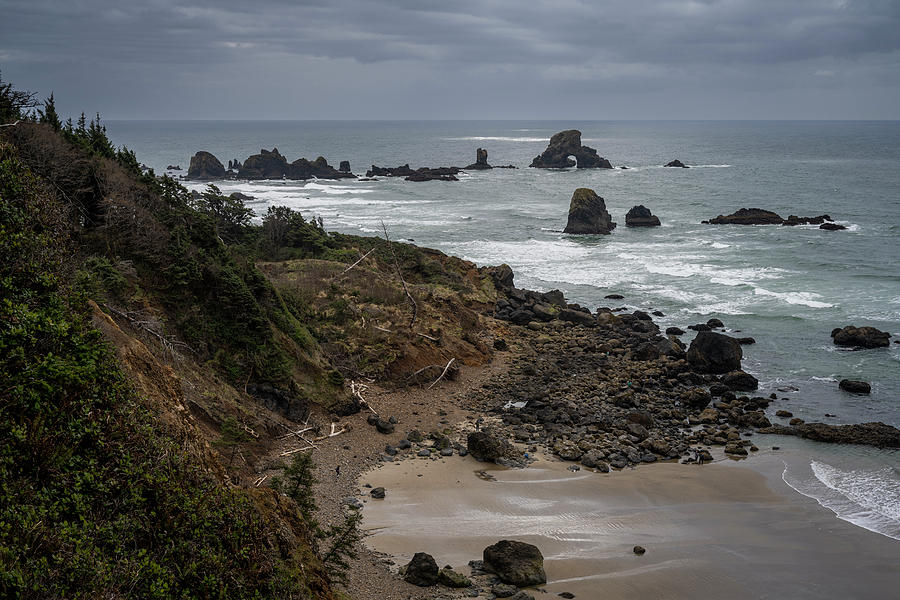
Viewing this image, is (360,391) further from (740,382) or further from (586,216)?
(586,216)

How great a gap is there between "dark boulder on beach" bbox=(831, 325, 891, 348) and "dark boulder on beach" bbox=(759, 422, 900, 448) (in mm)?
8944

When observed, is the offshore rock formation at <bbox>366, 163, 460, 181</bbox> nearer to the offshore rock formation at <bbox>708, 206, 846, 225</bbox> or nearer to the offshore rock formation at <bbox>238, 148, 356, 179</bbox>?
the offshore rock formation at <bbox>238, 148, 356, 179</bbox>

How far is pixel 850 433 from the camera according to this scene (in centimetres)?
1983

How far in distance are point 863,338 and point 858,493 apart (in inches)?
556

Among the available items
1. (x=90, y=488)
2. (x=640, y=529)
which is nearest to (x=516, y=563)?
(x=640, y=529)

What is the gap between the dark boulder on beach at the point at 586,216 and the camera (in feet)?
185

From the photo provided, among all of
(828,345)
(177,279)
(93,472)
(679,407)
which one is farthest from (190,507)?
(828,345)

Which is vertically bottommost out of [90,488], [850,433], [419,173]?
[850,433]

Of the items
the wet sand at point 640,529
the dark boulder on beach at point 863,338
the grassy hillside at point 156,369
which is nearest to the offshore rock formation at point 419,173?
the grassy hillside at point 156,369

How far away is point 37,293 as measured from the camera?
789 cm

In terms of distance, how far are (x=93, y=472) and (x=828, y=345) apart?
97.1 feet

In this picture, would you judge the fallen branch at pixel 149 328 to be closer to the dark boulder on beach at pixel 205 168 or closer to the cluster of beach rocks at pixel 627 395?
the cluster of beach rocks at pixel 627 395

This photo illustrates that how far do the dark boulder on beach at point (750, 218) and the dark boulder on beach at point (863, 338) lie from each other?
108ft

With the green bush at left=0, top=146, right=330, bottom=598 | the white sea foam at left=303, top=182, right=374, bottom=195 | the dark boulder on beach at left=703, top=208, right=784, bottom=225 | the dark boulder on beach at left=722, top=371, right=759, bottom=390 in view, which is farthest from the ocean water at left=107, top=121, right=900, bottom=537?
the green bush at left=0, top=146, right=330, bottom=598
